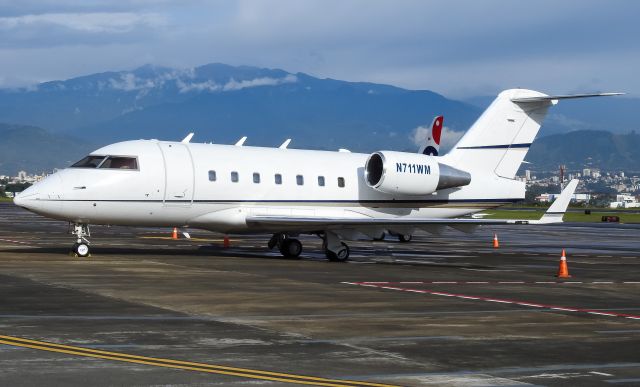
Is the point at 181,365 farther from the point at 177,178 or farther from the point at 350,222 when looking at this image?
the point at 350,222

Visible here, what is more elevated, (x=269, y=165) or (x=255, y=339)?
(x=269, y=165)

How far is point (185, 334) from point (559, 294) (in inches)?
392

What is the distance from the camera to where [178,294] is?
1941 cm

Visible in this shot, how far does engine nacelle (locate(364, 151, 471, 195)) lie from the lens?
31609 millimetres

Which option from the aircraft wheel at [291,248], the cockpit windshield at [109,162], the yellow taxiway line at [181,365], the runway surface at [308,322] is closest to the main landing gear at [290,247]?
the aircraft wheel at [291,248]

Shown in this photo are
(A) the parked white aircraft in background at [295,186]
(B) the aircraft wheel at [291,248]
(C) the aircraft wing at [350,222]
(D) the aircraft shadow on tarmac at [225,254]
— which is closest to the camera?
(A) the parked white aircraft in background at [295,186]

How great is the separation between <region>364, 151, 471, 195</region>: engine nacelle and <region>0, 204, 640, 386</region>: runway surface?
114 inches

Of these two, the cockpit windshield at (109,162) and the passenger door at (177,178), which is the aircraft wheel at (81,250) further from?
the passenger door at (177,178)

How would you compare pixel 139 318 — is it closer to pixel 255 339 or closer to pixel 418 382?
pixel 255 339

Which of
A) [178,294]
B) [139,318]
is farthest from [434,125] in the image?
[139,318]

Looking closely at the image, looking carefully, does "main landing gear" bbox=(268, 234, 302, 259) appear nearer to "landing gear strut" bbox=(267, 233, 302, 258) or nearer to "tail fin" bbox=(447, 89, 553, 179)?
"landing gear strut" bbox=(267, 233, 302, 258)

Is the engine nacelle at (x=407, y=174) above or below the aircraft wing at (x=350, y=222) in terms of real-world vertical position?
above

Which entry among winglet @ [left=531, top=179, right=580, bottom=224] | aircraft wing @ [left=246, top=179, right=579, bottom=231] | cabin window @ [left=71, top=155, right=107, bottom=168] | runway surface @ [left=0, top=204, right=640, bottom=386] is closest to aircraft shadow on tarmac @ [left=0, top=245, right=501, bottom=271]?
runway surface @ [left=0, top=204, right=640, bottom=386]

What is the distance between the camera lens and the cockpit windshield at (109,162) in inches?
1128
